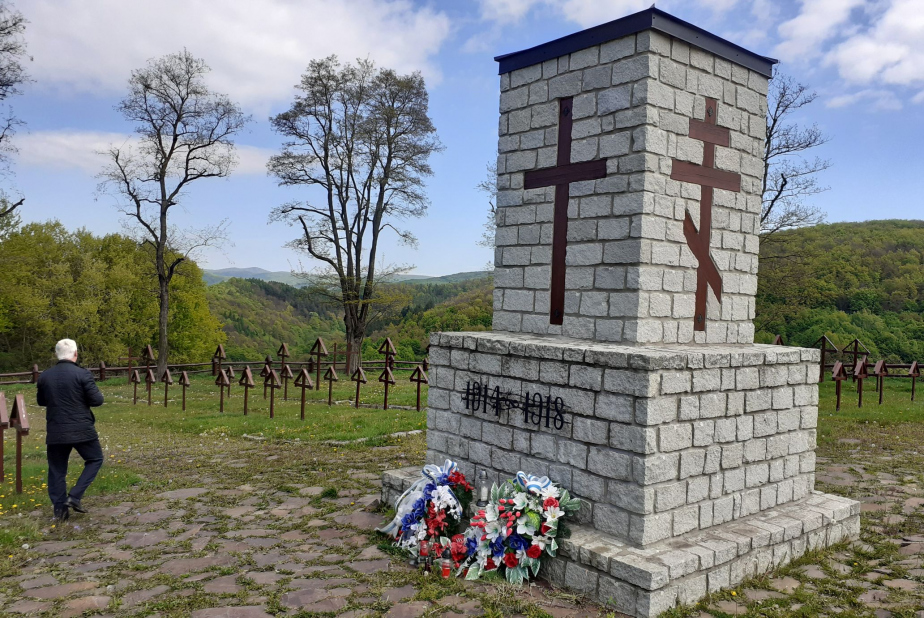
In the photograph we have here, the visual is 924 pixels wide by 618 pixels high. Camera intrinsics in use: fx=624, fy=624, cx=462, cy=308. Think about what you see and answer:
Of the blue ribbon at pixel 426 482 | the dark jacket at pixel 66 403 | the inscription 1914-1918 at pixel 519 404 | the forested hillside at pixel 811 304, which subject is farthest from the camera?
the forested hillside at pixel 811 304

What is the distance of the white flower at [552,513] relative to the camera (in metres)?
4.03

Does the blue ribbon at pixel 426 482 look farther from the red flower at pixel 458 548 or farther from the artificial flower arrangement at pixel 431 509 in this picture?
the red flower at pixel 458 548

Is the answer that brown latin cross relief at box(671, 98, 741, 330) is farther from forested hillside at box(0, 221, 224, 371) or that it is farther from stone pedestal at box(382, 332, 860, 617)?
forested hillside at box(0, 221, 224, 371)

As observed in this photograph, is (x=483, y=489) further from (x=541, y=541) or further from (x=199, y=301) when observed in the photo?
(x=199, y=301)

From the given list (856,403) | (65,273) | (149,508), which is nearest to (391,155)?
(65,273)

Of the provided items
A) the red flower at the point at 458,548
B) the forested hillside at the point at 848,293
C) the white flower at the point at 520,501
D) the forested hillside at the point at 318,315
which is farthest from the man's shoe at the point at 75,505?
the forested hillside at the point at 318,315

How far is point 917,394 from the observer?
45.4 ft

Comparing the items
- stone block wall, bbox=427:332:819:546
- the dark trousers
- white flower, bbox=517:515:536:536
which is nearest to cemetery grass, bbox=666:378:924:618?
stone block wall, bbox=427:332:819:546

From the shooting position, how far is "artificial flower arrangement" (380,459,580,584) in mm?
4062

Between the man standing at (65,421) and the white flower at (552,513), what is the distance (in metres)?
3.85

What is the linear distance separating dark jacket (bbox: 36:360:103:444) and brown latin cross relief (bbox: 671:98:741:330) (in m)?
5.05

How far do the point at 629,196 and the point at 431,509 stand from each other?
2.70 m

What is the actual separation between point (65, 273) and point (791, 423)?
83.7 feet

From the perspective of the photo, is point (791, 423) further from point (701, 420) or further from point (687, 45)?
point (687, 45)
